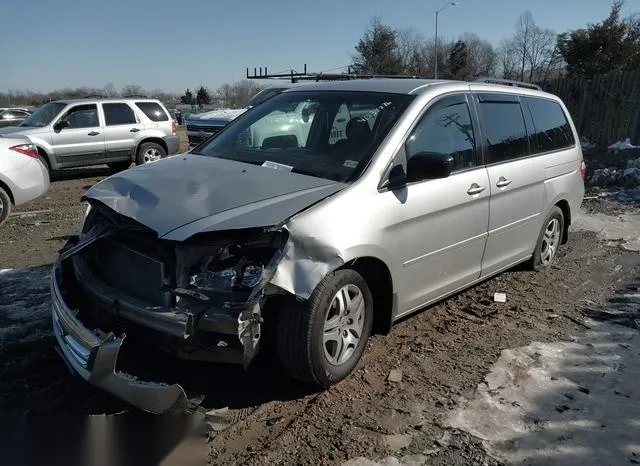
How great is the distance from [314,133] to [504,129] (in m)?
1.77

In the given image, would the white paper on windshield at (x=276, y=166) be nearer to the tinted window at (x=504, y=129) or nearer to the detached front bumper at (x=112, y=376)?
the detached front bumper at (x=112, y=376)

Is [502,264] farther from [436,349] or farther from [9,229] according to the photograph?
[9,229]

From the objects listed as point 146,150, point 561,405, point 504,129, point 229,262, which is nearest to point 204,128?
point 146,150

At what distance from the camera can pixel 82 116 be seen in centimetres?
1249

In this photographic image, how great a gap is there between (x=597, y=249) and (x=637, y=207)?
3.13m

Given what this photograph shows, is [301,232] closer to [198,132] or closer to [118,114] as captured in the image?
[118,114]

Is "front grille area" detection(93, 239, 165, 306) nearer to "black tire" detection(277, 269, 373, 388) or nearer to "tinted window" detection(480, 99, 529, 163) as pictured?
"black tire" detection(277, 269, 373, 388)

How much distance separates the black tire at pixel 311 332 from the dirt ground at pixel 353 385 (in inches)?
8.1

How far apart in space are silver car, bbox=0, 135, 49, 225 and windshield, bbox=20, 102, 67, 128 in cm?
452

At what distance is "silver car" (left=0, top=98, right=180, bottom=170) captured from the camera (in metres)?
12.0

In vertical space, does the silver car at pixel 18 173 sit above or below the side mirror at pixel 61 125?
below

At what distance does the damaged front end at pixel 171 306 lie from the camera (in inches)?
108

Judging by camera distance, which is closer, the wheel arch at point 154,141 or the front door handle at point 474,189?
the front door handle at point 474,189

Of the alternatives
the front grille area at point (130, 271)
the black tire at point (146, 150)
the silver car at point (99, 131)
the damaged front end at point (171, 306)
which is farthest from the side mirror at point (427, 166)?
the black tire at point (146, 150)
